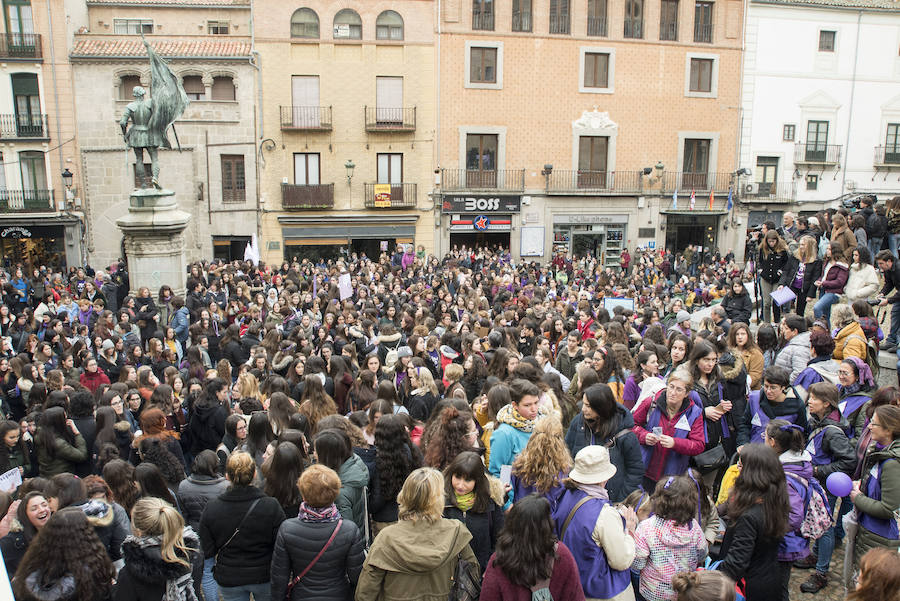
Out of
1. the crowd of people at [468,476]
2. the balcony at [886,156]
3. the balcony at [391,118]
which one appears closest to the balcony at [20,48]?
the balcony at [391,118]

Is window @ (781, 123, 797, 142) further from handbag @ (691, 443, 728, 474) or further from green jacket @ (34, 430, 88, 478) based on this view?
green jacket @ (34, 430, 88, 478)

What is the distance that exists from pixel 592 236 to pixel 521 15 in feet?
29.2

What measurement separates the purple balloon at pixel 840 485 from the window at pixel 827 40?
28.5 metres

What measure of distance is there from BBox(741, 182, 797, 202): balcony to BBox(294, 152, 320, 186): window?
1708 cm

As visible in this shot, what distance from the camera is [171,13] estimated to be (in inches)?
1000

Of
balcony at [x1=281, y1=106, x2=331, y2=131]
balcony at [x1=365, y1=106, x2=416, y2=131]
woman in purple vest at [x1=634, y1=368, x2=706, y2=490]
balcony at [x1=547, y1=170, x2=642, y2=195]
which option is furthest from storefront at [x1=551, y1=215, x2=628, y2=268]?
woman in purple vest at [x1=634, y1=368, x2=706, y2=490]

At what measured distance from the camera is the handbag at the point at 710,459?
217 inches

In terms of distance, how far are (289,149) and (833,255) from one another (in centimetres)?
1977

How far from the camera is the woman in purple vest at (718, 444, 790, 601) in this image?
406cm

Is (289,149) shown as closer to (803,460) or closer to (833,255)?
(833,255)

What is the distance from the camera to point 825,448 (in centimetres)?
518

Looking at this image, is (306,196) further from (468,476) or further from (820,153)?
(468,476)

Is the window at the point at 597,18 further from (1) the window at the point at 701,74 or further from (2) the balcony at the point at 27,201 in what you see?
(2) the balcony at the point at 27,201

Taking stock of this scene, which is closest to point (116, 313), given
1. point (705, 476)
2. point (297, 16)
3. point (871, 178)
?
point (705, 476)
